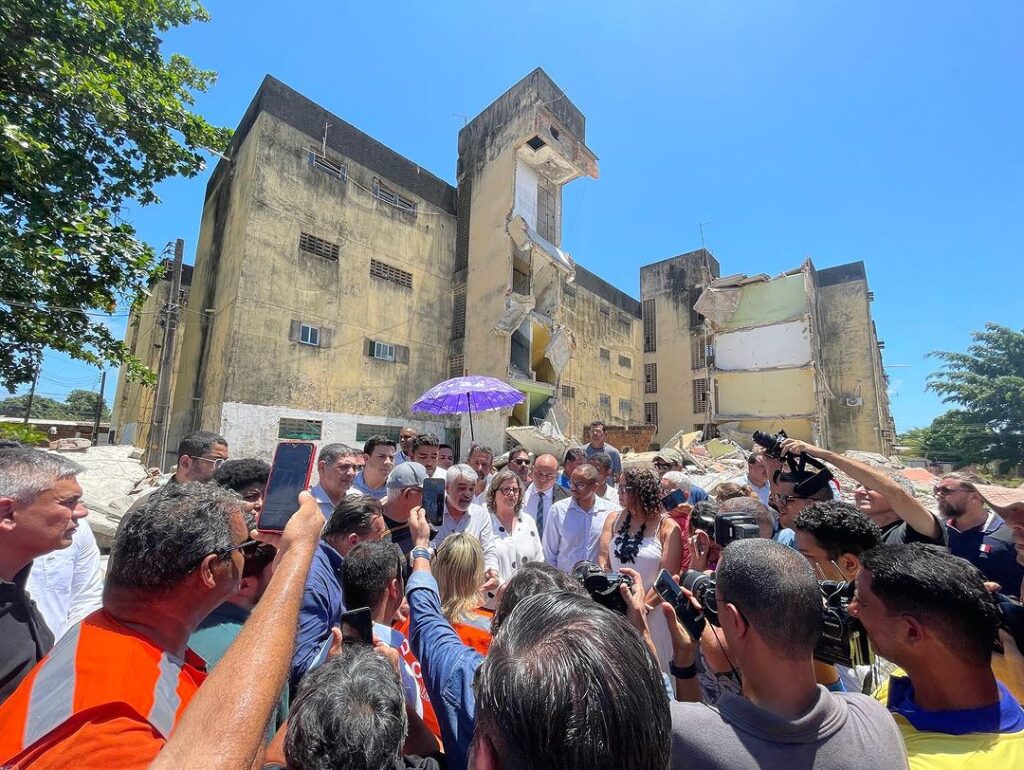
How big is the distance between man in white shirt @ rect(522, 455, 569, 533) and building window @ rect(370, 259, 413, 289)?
44.2 ft

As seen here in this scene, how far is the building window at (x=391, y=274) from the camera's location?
16.7m

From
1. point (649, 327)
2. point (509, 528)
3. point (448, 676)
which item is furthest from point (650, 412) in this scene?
point (448, 676)

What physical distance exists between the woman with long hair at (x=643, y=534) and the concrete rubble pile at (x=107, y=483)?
484 centimetres

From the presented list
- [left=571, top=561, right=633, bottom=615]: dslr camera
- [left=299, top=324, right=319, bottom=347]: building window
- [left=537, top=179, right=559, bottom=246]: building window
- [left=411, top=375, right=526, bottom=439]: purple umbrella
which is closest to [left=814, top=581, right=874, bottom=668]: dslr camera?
[left=571, top=561, right=633, bottom=615]: dslr camera

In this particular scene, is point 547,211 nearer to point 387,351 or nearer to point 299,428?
point 387,351

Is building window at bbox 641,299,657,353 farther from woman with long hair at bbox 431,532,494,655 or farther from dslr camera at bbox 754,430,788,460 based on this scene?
woman with long hair at bbox 431,532,494,655

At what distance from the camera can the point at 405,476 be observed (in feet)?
10.6

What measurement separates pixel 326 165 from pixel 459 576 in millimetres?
16723

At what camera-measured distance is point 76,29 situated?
584cm

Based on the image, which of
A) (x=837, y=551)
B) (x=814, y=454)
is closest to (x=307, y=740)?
(x=837, y=551)

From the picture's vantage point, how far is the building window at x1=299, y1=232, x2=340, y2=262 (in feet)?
49.2

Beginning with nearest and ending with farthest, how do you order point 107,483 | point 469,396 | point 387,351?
point 469,396, point 107,483, point 387,351

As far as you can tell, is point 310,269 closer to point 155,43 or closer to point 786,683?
point 155,43

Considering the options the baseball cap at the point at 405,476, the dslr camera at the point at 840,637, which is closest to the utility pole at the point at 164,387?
the baseball cap at the point at 405,476
